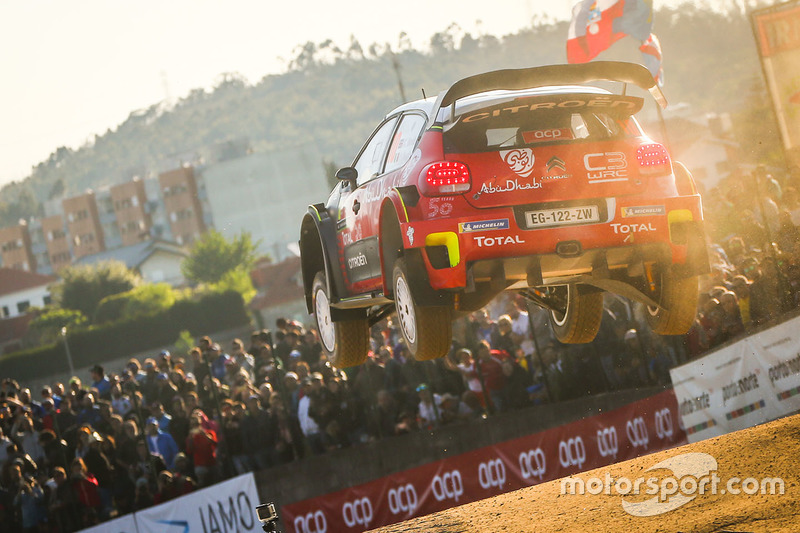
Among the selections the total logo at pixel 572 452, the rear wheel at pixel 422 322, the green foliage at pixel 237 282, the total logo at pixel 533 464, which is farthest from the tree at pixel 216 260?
the rear wheel at pixel 422 322

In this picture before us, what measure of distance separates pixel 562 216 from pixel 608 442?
5867 mm

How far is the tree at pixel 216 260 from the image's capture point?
229ft

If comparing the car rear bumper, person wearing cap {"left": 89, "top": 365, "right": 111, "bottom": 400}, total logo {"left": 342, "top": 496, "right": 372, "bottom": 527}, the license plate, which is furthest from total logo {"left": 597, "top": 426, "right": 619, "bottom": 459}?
person wearing cap {"left": 89, "top": 365, "right": 111, "bottom": 400}

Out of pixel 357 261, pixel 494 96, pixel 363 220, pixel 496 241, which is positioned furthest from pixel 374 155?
pixel 496 241

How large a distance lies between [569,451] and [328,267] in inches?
201

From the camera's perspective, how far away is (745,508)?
6684 millimetres

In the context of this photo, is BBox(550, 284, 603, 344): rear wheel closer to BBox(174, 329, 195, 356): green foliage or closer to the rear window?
the rear window

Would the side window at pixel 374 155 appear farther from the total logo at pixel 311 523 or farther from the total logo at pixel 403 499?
the total logo at pixel 311 523

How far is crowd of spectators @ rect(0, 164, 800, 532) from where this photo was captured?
10.3 metres

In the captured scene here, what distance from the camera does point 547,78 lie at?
6.53m

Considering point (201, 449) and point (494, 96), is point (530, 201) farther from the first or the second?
point (201, 449)

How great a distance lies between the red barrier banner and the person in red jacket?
152 centimetres

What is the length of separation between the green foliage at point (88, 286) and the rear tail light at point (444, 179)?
59316 mm

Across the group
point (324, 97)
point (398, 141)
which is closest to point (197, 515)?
point (398, 141)
